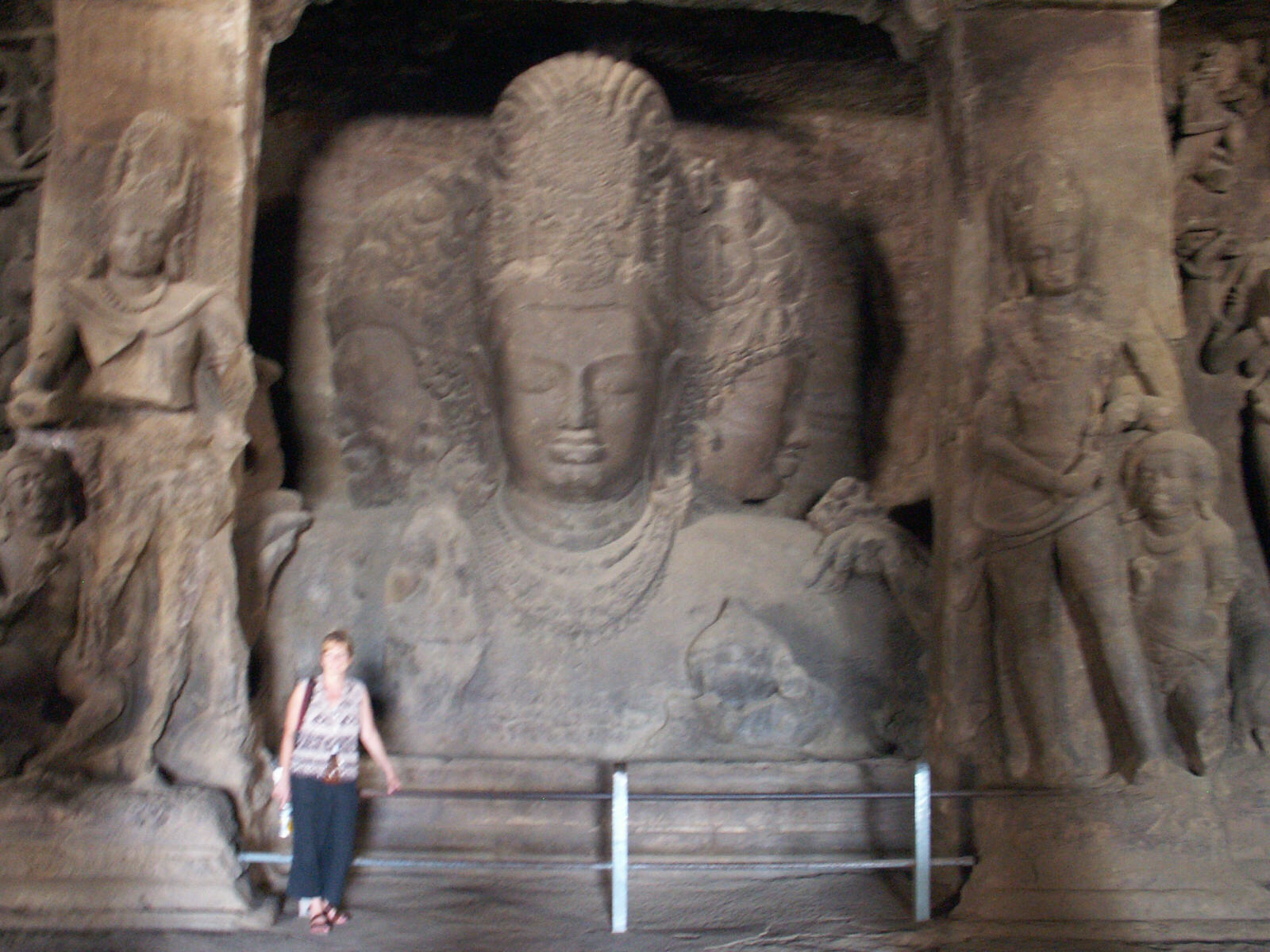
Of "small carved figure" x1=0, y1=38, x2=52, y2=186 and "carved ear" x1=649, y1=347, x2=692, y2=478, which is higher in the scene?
"small carved figure" x1=0, y1=38, x2=52, y2=186

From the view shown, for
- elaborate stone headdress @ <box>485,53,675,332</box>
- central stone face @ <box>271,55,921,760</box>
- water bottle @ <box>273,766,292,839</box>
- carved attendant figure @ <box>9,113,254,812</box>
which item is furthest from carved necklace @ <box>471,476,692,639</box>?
water bottle @ <box>273,766,292,839</box>

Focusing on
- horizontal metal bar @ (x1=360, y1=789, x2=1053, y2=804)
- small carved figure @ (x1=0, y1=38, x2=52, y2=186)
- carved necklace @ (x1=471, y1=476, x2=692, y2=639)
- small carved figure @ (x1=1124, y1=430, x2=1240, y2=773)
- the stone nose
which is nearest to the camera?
horizontal metal bar @ (x1=360, y1=789, x2=1053, y2=804)

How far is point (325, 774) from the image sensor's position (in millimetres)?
3594

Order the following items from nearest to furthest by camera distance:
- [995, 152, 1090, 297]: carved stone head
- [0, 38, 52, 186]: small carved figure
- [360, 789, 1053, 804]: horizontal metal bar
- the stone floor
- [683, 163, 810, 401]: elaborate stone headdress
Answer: the stone floor, [360, 789, 1053, 804]: horizontal metal bar, [995, 152, 1090, 297]: carved stone head, [683, 163, 810, 401]: elaborate stone headdress, [0, 38, 52, 186]: small carved figure

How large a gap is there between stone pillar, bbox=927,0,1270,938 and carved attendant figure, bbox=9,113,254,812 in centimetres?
242

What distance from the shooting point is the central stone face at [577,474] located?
14.9 ft

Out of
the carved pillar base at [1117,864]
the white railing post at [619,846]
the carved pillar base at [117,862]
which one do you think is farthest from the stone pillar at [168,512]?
the carved pillar base at [1117,864]

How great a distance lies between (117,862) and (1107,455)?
134 inches

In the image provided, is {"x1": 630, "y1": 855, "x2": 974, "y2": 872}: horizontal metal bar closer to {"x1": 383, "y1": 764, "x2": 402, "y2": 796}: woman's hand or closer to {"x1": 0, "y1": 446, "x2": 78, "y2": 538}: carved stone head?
{"x1": 383, "y1": 764, "x2": 402, "y2": 796}: woman's hand

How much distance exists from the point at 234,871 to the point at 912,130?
172 inches

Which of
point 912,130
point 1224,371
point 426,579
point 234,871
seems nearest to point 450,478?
point 426,579

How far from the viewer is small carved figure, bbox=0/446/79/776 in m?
3.73

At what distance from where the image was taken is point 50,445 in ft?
12.6

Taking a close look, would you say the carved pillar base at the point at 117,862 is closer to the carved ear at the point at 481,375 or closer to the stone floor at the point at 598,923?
the stone floor at the point at 598,923
